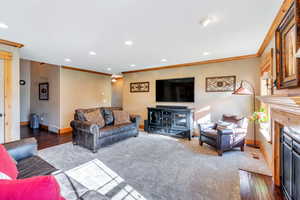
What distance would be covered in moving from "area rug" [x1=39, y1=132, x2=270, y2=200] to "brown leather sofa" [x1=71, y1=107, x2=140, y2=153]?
0.16 m

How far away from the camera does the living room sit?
1.67 metres

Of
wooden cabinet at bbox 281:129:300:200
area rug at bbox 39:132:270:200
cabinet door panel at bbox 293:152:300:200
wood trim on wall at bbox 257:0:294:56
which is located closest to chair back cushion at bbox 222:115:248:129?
area rug at bbox 39:132:270:200

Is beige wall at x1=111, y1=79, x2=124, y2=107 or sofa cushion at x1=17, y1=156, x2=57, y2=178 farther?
beige wall at x1=111, y1=79, x2=124, y2=107

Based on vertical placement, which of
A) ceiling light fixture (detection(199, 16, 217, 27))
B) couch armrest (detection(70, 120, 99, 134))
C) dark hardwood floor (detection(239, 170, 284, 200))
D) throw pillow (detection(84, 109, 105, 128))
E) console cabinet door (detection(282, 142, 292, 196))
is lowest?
dark hardwood floor (detection(239, 170, 284, 200))

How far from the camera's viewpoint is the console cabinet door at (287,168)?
1.66 metres

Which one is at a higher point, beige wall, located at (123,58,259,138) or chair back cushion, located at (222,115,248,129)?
beige wall, located at (123,58,259,138)

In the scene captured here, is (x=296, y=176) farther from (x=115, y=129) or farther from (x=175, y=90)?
(x=175, y=90)

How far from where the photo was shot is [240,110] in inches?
153

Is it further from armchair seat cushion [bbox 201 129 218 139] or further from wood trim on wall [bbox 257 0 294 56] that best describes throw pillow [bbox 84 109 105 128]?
wood trim on wall [bbox 257 0 294 56]

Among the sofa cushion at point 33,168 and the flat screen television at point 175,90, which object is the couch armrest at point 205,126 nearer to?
the flat screen television at point 175,90

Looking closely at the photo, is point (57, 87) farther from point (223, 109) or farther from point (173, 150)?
point (223, 109)

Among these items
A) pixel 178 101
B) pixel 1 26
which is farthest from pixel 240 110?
pixel 1 26

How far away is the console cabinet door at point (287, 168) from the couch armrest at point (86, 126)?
130 inches

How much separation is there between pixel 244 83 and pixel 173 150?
9.01 ft
